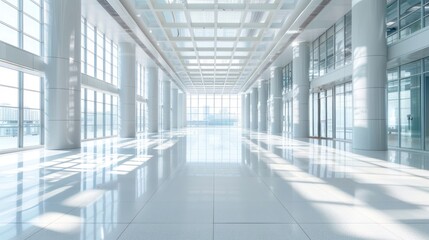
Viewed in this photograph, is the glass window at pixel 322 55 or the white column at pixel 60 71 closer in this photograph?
the white column at pixel 60 71

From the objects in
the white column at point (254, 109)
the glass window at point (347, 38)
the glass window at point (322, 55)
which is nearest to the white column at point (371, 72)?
the glass window at point (347, 38)

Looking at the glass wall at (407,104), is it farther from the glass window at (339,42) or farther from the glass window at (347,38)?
the glass window at (339,42)

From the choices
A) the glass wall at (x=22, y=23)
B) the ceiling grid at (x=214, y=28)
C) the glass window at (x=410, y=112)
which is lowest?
the glass window at (x=410, y=112)

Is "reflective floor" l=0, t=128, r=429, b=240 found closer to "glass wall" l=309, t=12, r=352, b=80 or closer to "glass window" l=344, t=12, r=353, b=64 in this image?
"glass window" l=344, t=12, r=353, b=64

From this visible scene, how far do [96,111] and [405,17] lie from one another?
2046 cm

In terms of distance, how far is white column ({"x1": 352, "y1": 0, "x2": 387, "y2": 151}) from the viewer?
12242mm

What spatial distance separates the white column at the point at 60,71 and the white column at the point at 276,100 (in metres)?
21.8

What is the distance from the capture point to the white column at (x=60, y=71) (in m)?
12.7

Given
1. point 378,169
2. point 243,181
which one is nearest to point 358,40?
point 378,169

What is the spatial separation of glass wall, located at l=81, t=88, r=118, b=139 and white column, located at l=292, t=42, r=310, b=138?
1499 cm

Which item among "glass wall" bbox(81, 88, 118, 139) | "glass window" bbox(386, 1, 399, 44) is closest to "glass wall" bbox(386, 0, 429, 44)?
"glass window" bbox(386, 1, 399, 44)

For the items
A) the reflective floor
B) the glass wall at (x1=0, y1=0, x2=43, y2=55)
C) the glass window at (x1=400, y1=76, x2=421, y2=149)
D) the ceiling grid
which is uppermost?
the ceiling grid

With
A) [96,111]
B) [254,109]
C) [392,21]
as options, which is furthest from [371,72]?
[254,109]

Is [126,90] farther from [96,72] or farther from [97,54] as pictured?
[97,54]
